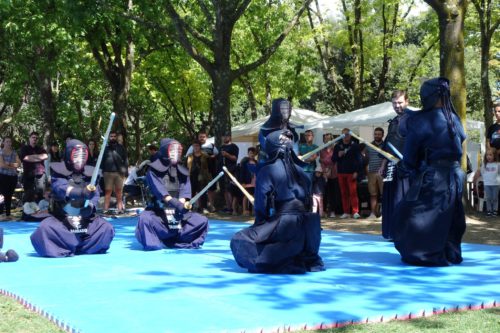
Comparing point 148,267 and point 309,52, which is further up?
point 309,52

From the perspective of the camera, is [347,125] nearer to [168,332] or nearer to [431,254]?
[431,254]

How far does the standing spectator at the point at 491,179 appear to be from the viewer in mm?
13289

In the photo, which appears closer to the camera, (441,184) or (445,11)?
(441,184)

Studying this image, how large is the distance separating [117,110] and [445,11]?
1020cm

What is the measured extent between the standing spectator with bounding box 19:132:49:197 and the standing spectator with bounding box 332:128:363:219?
6.07 metres

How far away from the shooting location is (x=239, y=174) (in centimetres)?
1551

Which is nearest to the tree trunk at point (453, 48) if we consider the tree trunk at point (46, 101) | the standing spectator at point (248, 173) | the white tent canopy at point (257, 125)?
the standing spectator at point (248, 173)

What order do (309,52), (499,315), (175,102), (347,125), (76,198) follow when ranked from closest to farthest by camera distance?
(499,315), (76,198), (347,125), (309,52), (175,102)

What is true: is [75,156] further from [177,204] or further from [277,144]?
[277,144]

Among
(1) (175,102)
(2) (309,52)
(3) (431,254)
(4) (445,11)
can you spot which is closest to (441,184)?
(3) (431,254)

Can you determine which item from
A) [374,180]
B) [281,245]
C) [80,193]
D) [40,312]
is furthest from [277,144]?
[374,180]

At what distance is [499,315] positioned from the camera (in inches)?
211

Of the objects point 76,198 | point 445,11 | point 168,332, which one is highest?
point 445,11

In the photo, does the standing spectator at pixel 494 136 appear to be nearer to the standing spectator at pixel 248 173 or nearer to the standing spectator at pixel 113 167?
the standing spectator at pixel 248 173
